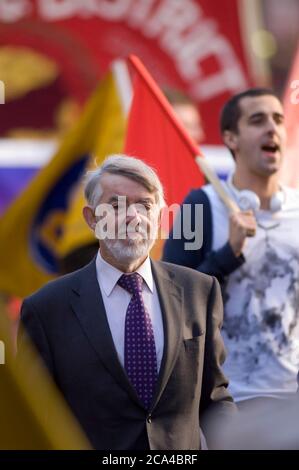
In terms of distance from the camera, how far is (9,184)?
1240 centimetres

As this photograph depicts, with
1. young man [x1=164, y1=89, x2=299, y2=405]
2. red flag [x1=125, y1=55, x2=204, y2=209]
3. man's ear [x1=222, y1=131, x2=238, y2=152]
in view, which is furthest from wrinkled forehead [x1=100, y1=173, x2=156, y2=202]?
red flag [x1=125, y1=55, x2=204, y2=209]

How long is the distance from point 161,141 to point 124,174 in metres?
2.36

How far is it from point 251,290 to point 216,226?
1.01ft

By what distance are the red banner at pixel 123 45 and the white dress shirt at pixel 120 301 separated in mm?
8699

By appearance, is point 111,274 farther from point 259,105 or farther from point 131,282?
point 259,105

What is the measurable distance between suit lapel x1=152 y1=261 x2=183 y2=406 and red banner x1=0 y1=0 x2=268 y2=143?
28.5 ft

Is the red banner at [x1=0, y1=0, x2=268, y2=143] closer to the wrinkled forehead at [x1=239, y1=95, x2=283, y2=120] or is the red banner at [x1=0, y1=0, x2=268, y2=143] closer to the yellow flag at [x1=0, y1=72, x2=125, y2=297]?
the yellow flag at [x1=0, y1=72, x2=125, y2=297]

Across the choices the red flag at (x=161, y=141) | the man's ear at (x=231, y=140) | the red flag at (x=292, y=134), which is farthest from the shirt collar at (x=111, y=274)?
the red flag at (x=292, y=134)

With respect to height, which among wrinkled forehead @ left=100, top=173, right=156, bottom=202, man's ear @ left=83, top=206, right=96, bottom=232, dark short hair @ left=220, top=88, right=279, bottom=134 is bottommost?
man's ear @ left=83, top=206, right=96, bottom=232

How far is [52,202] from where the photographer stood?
9516 mm

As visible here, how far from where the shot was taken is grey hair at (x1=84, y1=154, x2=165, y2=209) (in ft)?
14.4

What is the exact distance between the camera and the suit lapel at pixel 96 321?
13.9 ft

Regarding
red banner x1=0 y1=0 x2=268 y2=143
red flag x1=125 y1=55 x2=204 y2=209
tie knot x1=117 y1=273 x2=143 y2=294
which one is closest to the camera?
tie knot x1=117 y1=273 x2=143 y2=294

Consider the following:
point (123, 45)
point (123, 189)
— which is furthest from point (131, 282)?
point (123, 45)
